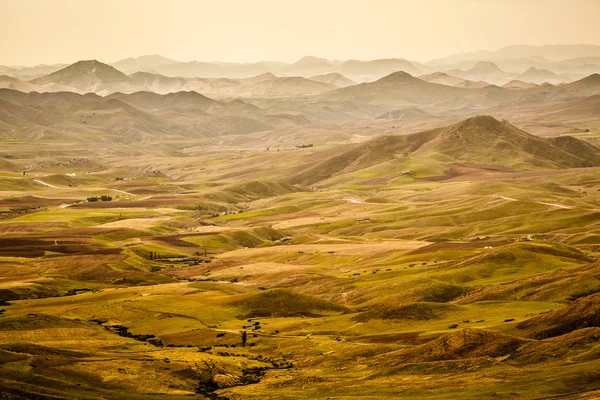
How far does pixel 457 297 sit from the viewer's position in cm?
13612

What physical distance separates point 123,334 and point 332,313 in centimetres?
3902

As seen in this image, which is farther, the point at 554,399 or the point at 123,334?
the point at 123,334

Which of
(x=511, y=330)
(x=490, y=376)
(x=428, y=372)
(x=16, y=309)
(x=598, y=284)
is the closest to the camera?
(x=490, y=376)

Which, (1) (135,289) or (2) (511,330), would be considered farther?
(1) (135,289)

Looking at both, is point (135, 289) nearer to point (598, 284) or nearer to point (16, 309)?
point (16, 309)

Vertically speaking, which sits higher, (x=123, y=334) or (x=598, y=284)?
(x=598, y=284)

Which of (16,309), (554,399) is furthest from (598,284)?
(16,309)

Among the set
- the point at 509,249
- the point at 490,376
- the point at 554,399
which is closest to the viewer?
the point at 554,399

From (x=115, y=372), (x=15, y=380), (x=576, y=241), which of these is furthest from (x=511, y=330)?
(x=576, y=241)

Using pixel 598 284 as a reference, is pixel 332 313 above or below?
below

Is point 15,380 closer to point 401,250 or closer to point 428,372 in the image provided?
point 428,372

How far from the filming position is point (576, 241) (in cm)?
19262

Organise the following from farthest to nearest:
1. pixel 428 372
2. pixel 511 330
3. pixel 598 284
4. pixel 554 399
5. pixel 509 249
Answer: pixel 509 249
pixel 598 284
pixel 511 330
pixel 428 372
pixel 554 399

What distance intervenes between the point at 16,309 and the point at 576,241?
460 ft
